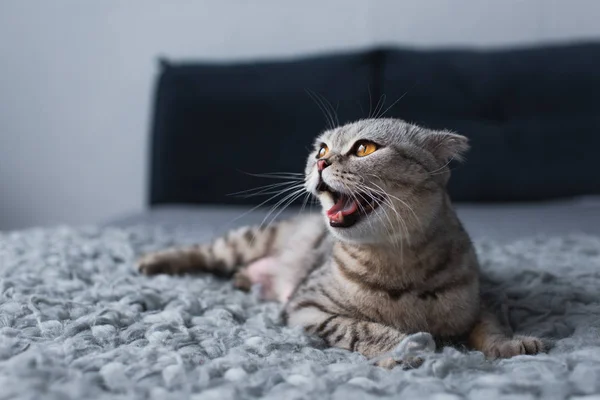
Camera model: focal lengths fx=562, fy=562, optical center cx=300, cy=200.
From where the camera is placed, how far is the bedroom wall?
257 cm

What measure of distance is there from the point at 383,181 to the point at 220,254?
66 cm

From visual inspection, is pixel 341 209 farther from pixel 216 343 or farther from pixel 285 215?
pixel 285 215

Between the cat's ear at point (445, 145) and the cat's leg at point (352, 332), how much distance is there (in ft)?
1.06

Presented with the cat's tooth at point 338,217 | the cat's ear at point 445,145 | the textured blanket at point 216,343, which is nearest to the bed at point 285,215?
the textured blanket at point 216,343

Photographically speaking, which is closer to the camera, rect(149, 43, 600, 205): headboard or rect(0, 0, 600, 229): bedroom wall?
rect(149, 43, 600, 205): headboard

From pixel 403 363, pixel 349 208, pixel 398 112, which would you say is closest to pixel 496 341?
pixel 403 363

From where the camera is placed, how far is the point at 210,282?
129cm

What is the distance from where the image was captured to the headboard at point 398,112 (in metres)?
2.12

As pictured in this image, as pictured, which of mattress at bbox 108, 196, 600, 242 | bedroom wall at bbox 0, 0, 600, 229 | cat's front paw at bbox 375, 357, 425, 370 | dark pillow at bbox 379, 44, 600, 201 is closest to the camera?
cat's front paw at bbox 375, 357, 425, 370

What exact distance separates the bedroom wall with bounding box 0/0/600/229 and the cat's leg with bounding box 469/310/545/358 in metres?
1.84

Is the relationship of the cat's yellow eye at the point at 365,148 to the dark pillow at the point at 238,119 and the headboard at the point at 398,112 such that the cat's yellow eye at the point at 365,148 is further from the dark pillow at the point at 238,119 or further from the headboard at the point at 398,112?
the dark pillow at the point at 238,119

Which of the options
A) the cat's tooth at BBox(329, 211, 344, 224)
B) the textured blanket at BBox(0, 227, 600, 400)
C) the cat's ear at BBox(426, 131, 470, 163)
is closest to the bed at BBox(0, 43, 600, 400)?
the textured blanket at BBox(0, 227, 600, 400)

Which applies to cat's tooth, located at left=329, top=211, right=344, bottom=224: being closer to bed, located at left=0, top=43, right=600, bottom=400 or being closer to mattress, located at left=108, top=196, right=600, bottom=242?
bed, located at left=0, top=43, right=600, bottom=400

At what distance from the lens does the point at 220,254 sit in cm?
145
